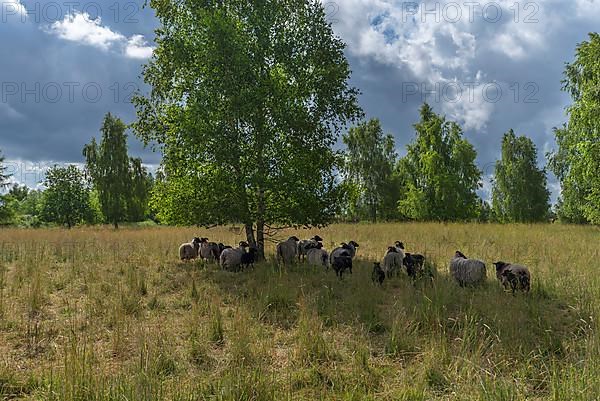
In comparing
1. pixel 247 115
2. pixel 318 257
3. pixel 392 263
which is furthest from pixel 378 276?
pixel 247 115

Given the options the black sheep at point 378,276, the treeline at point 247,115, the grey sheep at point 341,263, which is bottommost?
the black sheep at point 378,276

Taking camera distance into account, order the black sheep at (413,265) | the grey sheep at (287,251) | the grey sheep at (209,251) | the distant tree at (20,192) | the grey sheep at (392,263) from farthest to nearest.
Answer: the distant tree at (20,192) → the grey sheep at (209,251) → the grey sheep at (287,251) → the grey sheep at (392,263) → the black sheep at (413,265)

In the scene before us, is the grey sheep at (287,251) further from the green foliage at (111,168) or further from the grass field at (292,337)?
the green foliage at (111,168)

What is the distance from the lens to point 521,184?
56.1 m

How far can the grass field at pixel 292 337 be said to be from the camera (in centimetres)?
475

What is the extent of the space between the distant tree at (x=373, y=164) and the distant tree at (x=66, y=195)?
3962 centimetres

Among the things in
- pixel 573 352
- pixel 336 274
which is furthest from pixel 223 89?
pixel 573 352

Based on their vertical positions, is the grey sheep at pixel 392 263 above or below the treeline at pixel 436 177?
below

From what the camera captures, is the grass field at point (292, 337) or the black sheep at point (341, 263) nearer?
the grass field at point (292, 337)

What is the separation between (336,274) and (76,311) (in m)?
6.73

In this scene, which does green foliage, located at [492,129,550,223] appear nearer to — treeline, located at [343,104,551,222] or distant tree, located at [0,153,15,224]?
treeline, located at [343,104,551,222]

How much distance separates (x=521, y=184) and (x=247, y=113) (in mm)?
55274

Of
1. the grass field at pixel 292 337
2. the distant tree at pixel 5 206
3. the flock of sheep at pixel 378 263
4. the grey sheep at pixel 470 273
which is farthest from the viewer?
the distant tree at pixel 5 206

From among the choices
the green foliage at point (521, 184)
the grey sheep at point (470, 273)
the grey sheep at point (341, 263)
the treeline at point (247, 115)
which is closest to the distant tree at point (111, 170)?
the treeline at point (247, 115)
